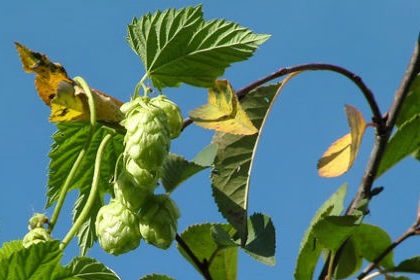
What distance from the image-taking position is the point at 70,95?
180cm

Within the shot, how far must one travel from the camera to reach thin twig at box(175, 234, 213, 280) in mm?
1862

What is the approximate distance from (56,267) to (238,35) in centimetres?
57

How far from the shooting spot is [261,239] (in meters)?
1.87

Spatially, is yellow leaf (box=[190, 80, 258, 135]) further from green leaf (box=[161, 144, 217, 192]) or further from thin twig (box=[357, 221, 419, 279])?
thin twig (box=[357, 221, 419, 279])

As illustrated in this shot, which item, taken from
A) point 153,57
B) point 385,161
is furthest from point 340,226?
point 153,57

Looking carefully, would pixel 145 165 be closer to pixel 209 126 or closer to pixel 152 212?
pixel 152 212

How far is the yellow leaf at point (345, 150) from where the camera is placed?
1938 millimetres

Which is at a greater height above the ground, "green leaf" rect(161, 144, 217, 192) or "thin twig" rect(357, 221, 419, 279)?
"green leaf" rect(161, 144, 217, 192)

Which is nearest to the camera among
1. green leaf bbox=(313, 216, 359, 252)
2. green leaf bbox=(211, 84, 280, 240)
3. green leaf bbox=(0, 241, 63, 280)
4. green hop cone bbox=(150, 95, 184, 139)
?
green leaf bbox=(0, 241, 63, 280)

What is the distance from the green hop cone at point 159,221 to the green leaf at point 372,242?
441 millimetres

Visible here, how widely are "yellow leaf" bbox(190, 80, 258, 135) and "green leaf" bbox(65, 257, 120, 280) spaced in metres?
0.38

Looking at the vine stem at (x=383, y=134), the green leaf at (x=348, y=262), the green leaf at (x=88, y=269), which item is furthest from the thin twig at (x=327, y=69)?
the green leaf at (x=88, y=269)

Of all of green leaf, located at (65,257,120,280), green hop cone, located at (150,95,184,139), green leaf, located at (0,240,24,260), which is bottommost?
green leaf, located at (65,257,120,280)

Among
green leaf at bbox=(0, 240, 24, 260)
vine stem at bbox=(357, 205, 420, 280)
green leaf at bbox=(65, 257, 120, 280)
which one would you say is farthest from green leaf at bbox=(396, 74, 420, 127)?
green leaf at bbox=(0, 240, 24, 260)
